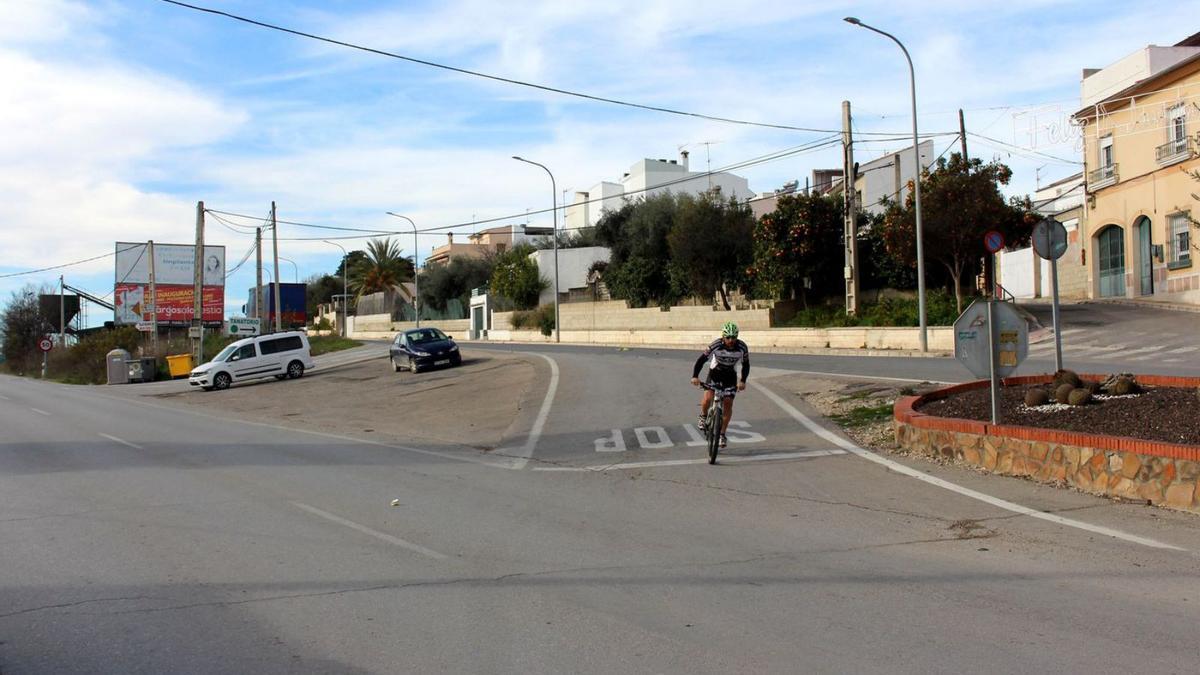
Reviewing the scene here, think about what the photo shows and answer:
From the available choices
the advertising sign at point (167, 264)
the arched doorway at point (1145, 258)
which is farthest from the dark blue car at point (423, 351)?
the advertising sign at point (167, 264)

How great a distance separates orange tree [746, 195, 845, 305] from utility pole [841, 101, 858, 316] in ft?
12.6

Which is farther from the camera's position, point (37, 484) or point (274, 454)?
point (274, 454)

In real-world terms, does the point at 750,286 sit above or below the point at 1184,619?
above

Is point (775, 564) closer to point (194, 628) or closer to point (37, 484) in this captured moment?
point (194, 628)

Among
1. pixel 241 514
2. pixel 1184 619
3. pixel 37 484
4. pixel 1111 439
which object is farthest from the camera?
pixel 37 484

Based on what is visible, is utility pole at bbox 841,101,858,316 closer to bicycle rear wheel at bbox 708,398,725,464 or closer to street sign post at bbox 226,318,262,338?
bicycle rear wheel at bbox 708,398,725,464

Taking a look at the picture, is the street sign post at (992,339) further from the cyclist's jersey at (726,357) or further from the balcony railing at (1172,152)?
the balcony railing at (1172,152)

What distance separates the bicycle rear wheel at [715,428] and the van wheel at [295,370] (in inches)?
1193

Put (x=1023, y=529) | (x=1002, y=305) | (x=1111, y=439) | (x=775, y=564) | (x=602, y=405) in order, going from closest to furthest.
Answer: (x=775, y=564) → (x=1023, y=529) → (x=1111, y=439) → (x=1002, y=305) → (x=602, y=405)

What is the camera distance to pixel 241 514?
9.46 meters

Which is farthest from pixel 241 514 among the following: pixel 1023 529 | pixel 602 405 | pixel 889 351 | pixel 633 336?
pixel 633 336

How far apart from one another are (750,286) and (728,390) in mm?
35043

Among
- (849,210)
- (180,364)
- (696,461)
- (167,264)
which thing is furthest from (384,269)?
(696,461)

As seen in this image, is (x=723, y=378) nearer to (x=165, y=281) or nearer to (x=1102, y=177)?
(x=1102, y=177)
